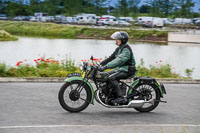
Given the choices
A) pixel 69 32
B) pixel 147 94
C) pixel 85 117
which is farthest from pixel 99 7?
pixel 85 117

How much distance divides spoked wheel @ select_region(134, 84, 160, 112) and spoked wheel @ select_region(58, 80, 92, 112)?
1137 mm

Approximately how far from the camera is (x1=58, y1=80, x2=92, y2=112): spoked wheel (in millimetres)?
7578

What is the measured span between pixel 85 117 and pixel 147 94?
5.12 feet

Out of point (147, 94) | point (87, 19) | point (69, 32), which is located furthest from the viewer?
point (87, 19)

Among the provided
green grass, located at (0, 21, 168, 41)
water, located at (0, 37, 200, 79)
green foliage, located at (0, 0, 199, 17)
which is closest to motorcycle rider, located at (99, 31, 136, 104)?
water, located at (0, 37, 200, 79)

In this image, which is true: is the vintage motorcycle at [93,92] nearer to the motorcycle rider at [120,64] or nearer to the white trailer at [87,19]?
the motorcycle rider at [120,64]

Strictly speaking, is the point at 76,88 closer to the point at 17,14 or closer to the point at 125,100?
the point at 125,100

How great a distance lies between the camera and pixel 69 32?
255ft

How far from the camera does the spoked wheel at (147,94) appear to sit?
318 inches

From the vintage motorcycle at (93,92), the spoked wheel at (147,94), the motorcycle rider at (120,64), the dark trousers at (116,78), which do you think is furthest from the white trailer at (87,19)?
the dark trousers at (116,78)

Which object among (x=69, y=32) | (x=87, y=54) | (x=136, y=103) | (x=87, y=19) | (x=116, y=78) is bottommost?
(x=87, y=54)

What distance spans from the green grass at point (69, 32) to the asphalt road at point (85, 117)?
60250mm

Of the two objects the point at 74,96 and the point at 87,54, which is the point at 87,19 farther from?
the point at 74,96

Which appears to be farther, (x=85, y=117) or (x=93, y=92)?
(x=93, y=92)
